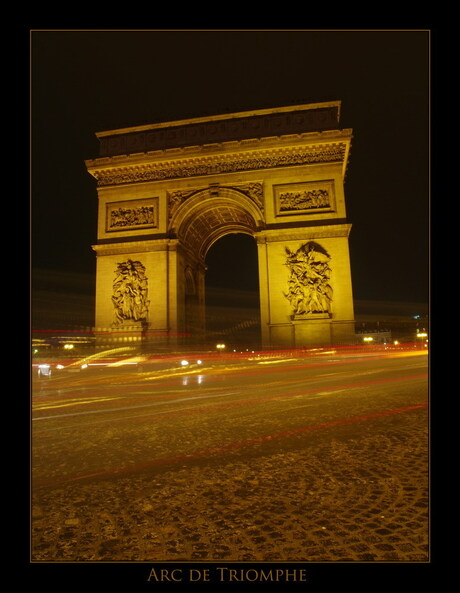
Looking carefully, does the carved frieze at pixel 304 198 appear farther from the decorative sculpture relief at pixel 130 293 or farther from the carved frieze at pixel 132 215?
the decorative sculpture relief at pixel 130 293

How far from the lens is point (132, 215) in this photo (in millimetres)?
17672

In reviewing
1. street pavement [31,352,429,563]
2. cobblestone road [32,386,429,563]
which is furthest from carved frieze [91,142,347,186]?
cobblestone road [32,386,429,563]

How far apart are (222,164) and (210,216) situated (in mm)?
2983

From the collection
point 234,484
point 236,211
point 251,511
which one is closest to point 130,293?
point 236,211

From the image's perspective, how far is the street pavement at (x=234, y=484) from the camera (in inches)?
61.3

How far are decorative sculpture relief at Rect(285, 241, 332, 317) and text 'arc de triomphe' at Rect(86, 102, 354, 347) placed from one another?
0.13 feet

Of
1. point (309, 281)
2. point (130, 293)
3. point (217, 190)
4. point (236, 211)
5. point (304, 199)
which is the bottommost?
point (130, 293)

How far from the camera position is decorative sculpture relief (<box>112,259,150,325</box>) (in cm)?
1670

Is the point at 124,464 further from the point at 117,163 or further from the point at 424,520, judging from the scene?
the point at 117,163

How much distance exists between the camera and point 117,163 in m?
17.8

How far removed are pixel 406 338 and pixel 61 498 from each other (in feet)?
80.8

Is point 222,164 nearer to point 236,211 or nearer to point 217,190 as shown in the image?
point 217,190

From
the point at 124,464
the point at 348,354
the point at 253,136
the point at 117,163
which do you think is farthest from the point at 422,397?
the point at 117,163

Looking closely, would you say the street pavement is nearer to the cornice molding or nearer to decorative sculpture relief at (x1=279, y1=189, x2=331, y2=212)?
decorative sculpture relief at (x1=279, y1=189, x2=331, y2=212)
